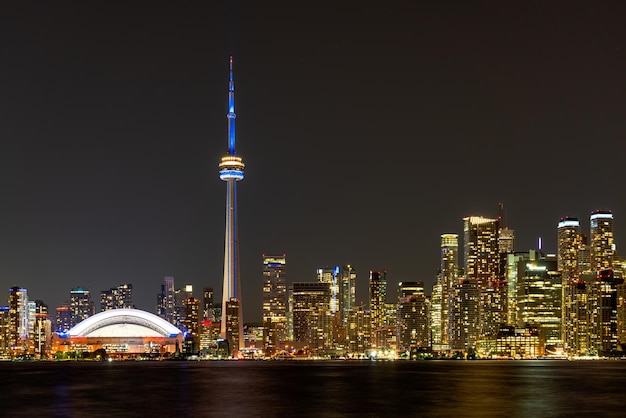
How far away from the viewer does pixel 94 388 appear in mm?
149500

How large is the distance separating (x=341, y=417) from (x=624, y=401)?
42.1 m

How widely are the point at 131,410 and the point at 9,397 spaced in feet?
99.7

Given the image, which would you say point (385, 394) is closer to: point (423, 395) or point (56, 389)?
point (423, 395)

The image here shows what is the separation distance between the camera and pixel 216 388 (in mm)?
144875

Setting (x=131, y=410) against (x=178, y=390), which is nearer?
(x=131, y=410)

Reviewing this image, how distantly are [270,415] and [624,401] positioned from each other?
1859 inches

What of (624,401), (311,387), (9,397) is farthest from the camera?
(311,387)

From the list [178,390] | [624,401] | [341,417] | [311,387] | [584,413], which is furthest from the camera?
[311,387]

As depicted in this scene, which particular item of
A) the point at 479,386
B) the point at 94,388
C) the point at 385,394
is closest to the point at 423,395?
the point at 385,394

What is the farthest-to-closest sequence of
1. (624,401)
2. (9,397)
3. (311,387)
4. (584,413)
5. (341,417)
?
(311,387), (9,397), (624,401), (584,413), (341,417)

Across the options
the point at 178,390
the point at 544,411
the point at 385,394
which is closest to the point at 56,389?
the point at 178,390

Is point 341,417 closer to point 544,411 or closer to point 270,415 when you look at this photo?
point 270,415

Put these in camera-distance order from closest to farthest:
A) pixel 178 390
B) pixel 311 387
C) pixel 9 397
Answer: pixel 9 397
pixel 178 390
pixel 311 387

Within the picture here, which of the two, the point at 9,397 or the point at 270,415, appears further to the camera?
the point at 9,397
